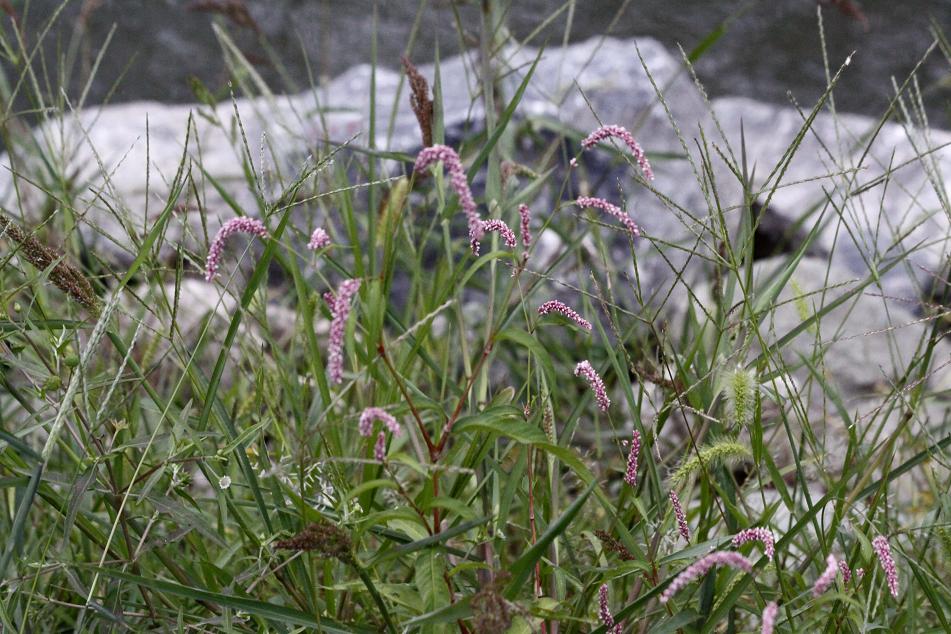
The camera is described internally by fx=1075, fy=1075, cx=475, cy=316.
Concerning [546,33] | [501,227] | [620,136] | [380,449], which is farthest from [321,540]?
[546,33]

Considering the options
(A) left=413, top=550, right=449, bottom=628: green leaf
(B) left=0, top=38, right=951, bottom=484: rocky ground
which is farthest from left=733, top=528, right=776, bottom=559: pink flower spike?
(B) left=0, top=38, right=951, bottom=484: rocky ground

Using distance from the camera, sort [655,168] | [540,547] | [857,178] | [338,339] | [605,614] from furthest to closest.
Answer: [655,168] < [857,178] < [605,614] < [540,547] < [338,339]

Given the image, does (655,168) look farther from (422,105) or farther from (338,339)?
(338,339)

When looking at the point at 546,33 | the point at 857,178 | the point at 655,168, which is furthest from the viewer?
the point at 546,33

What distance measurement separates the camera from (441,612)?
82 centimetres

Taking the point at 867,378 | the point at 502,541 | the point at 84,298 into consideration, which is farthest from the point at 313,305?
the point at 867,378

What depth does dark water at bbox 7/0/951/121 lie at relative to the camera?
5.32 meters

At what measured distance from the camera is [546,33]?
5.18m

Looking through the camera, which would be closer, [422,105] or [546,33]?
[422,105]

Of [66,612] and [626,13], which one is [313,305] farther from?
[626,13]

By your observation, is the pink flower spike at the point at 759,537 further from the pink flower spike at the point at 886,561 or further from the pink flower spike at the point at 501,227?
the pink flower spike at the point at 501,227

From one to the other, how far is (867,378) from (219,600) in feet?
6.27

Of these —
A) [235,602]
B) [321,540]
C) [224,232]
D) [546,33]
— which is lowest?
[235,602]

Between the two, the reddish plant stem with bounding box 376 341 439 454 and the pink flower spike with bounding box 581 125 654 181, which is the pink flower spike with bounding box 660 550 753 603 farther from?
the pink flower spike with bounding box 581 125 654 181
